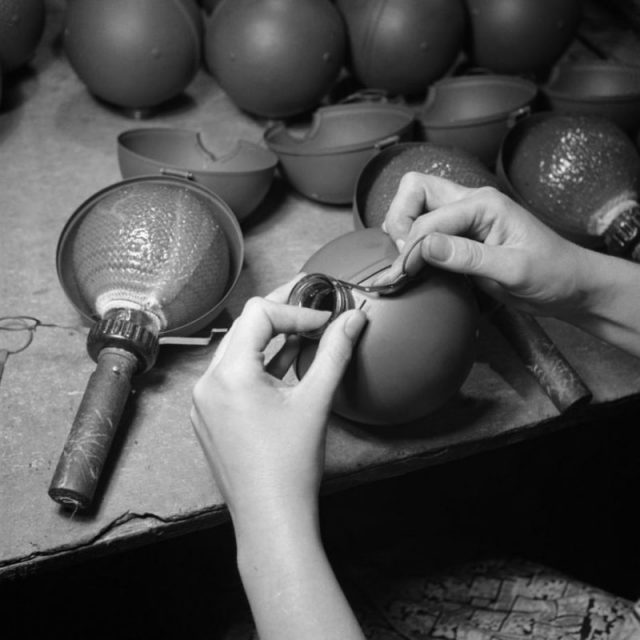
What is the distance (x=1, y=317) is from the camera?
4.89ft

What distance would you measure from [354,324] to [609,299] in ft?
1.39

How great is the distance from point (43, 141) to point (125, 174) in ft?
1.37

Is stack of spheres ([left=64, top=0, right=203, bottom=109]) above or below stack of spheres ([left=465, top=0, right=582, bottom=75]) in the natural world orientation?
below

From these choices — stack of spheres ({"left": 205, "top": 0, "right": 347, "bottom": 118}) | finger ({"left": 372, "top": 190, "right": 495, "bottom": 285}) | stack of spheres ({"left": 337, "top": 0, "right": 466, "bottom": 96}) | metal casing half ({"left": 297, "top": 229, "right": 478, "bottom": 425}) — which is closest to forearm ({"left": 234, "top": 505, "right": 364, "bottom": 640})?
metal casing half ({"left": 297, "top": 229, "right": 478, "bottom": 425})

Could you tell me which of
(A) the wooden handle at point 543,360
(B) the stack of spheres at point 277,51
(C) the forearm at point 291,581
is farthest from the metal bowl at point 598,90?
(C) the forearm at point 291,581

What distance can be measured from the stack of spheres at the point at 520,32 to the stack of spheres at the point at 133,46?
74 centimetres

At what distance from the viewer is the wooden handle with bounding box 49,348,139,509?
1.15m

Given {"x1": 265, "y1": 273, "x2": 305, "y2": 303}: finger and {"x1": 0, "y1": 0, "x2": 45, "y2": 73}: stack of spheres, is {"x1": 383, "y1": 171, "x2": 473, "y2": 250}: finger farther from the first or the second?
{"x1": 0, "y1": 0, "x2": 45, "y2": 73}: stack of spheres

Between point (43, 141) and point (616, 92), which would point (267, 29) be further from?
point (616, 92)

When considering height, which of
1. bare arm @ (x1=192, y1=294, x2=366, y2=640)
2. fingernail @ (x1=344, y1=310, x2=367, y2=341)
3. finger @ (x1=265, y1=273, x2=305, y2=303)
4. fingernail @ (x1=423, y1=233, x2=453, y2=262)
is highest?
fingernail @ (x1=423, y1=233, x2=453, y2=262)

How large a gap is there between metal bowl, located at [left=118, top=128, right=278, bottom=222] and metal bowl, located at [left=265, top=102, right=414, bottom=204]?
6 cm

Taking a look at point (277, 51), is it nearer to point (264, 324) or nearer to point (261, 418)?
point (264, 324)

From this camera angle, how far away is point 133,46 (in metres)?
1.91

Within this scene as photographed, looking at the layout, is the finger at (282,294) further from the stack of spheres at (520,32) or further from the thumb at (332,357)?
the stack of spheres at (520,32)
